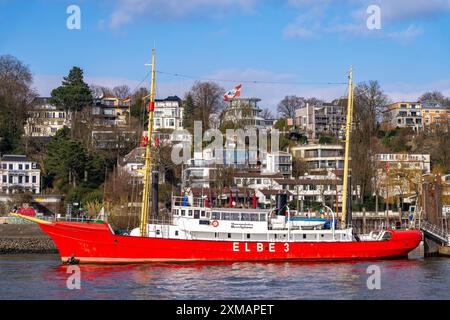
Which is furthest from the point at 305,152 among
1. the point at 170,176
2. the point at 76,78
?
the point at 76,78

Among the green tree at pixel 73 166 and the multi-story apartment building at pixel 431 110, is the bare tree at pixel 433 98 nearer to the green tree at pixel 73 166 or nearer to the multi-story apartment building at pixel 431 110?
the multi-story apartment building at pixel 431 110

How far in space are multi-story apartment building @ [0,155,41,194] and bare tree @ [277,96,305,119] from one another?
221ft

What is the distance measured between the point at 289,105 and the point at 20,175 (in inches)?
2772

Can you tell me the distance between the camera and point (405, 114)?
483 feet

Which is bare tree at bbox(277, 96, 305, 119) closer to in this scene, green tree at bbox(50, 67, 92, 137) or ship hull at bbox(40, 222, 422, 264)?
green tree at bbox(50, 67, 92, 137)

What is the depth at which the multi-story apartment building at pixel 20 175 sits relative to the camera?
93625mm

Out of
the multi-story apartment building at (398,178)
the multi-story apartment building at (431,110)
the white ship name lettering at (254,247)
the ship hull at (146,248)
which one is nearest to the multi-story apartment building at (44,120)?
the multi-story apartment building at (398,178)

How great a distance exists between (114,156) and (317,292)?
64.8 m

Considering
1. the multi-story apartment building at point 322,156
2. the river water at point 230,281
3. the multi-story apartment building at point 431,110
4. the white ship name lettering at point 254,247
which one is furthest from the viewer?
the multi-story apartment building at point 431,110

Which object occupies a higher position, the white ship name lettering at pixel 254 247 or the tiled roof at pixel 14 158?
the tiled roof at pixel 14 158

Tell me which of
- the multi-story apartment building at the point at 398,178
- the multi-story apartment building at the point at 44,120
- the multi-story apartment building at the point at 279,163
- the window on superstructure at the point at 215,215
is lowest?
the window on superstructure at the point at 215,215

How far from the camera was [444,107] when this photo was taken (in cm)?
15688

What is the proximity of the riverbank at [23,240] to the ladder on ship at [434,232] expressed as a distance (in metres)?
29.6

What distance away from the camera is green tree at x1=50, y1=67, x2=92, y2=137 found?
373ft
